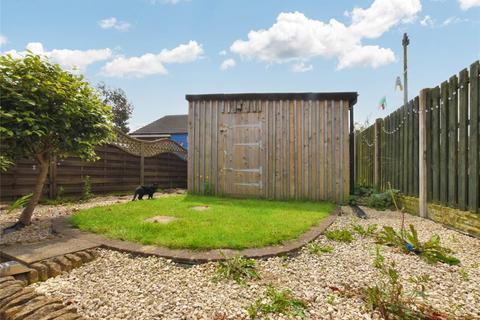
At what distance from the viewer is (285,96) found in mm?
6484

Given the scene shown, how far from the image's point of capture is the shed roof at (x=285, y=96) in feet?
20.4

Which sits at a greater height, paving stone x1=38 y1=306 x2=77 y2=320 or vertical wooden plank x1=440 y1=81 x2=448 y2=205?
vertical wooden plank x1=440 y1=81 x2=448 y2=205

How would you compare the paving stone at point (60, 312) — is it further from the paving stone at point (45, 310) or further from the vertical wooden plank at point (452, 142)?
the vertical wooden plank at point (452, 142)

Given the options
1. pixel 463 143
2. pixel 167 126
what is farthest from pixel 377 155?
pixel 167 126

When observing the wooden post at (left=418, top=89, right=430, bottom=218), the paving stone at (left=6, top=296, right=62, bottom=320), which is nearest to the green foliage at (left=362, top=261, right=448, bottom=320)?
the paving stone at (left=6, top=296, right=62, bottom=320)

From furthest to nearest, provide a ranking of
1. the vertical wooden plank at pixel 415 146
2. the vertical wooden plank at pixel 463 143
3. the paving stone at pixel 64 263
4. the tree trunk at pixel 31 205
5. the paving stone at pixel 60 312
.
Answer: the vertical wooden plank at pixel 415 146, the tree trunk at pixel 31 205, the vertical wooden plank at pixel 463 143, the paving stone at pixel 64 263, the paving stone at pixel 60 312

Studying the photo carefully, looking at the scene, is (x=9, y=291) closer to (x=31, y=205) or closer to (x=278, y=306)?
(x=278, y=306)

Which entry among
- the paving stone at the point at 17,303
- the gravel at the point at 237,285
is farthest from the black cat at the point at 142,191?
the paving stone at the point at 17,303

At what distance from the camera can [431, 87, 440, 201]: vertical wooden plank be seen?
3.80 meters

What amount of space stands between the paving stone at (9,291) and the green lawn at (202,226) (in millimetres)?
1156

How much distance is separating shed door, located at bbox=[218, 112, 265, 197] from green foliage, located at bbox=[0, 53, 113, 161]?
342cm

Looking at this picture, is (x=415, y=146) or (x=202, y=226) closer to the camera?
(x=202, y=226)

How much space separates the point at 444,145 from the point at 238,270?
3578 millimetres

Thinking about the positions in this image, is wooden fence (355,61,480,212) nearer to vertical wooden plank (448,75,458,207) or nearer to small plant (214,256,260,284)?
vertical wooden plank (448,75,458,207)
